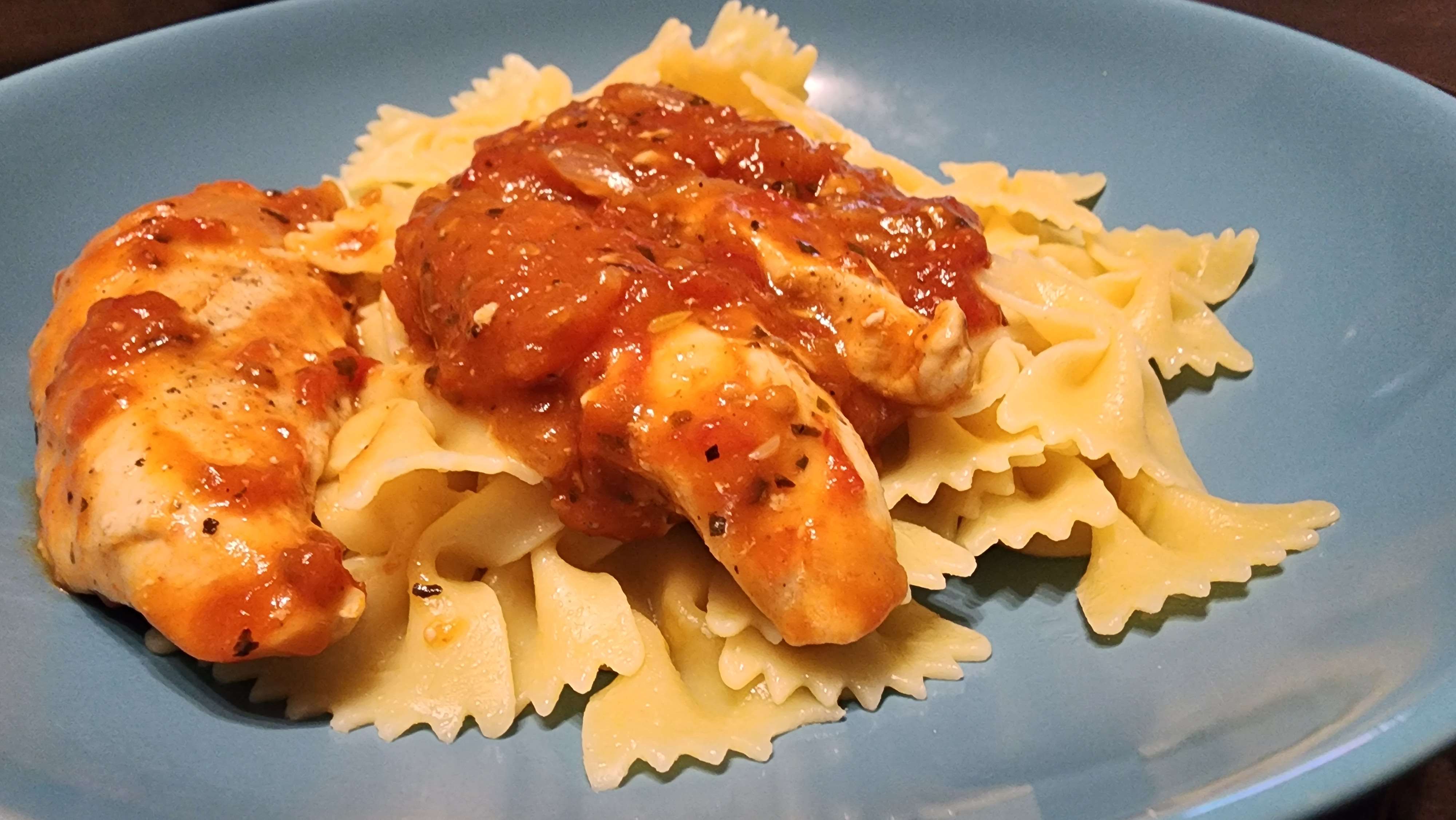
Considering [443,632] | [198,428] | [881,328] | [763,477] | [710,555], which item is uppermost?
[881,328]

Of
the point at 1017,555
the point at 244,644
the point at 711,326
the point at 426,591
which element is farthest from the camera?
the point at 1017,555

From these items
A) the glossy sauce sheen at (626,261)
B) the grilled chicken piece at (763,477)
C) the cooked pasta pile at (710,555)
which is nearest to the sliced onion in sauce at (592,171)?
the glossy sauce sheen at (626,261)

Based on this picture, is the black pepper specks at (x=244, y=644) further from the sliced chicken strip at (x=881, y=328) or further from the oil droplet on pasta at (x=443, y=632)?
the sliced chicken strip at (x=881, y=328)

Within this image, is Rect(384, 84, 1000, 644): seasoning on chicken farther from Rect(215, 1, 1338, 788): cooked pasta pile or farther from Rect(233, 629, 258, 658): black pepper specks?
Rect(233, 629, 258, 658): black pepper specks

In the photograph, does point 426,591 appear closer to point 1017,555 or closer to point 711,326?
point 711,326

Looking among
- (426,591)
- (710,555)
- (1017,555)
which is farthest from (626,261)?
(1017,555)
